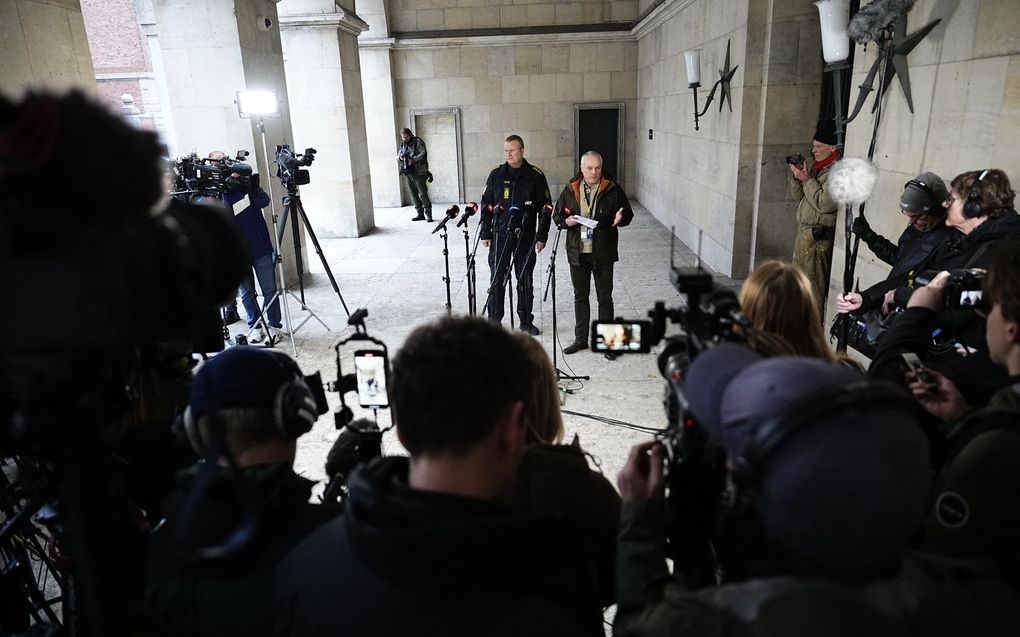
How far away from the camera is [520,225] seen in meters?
5.37

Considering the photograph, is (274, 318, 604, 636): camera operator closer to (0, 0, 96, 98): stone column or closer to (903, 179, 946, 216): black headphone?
(903, 179, 946, 216): black headphone

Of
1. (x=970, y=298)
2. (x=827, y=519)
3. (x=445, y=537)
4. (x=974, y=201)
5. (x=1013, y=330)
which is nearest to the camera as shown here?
(x=827, y=519)

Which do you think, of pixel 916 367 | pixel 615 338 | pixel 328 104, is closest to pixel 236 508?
pixel 615 338

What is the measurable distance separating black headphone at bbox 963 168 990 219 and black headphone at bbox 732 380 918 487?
108 inches

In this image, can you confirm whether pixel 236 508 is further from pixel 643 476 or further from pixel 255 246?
pixel 255 246

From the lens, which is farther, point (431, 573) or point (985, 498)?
point (985, 498)

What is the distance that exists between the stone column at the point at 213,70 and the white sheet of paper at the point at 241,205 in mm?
923

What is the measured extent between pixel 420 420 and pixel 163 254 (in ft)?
1.66

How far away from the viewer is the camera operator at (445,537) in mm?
898

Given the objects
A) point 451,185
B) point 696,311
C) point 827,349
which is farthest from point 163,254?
point 451,185

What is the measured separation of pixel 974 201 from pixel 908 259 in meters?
0.56

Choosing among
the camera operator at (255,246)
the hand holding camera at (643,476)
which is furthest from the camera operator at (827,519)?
the camera operator at (255,246)

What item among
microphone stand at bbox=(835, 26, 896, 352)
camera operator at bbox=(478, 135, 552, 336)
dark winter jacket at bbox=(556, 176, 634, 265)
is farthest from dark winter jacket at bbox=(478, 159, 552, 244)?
microphone stand at bbox=(835, 26, 896, 352)

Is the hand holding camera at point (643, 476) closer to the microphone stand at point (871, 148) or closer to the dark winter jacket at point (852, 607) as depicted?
the dark winter jacket at point (852, 607)
